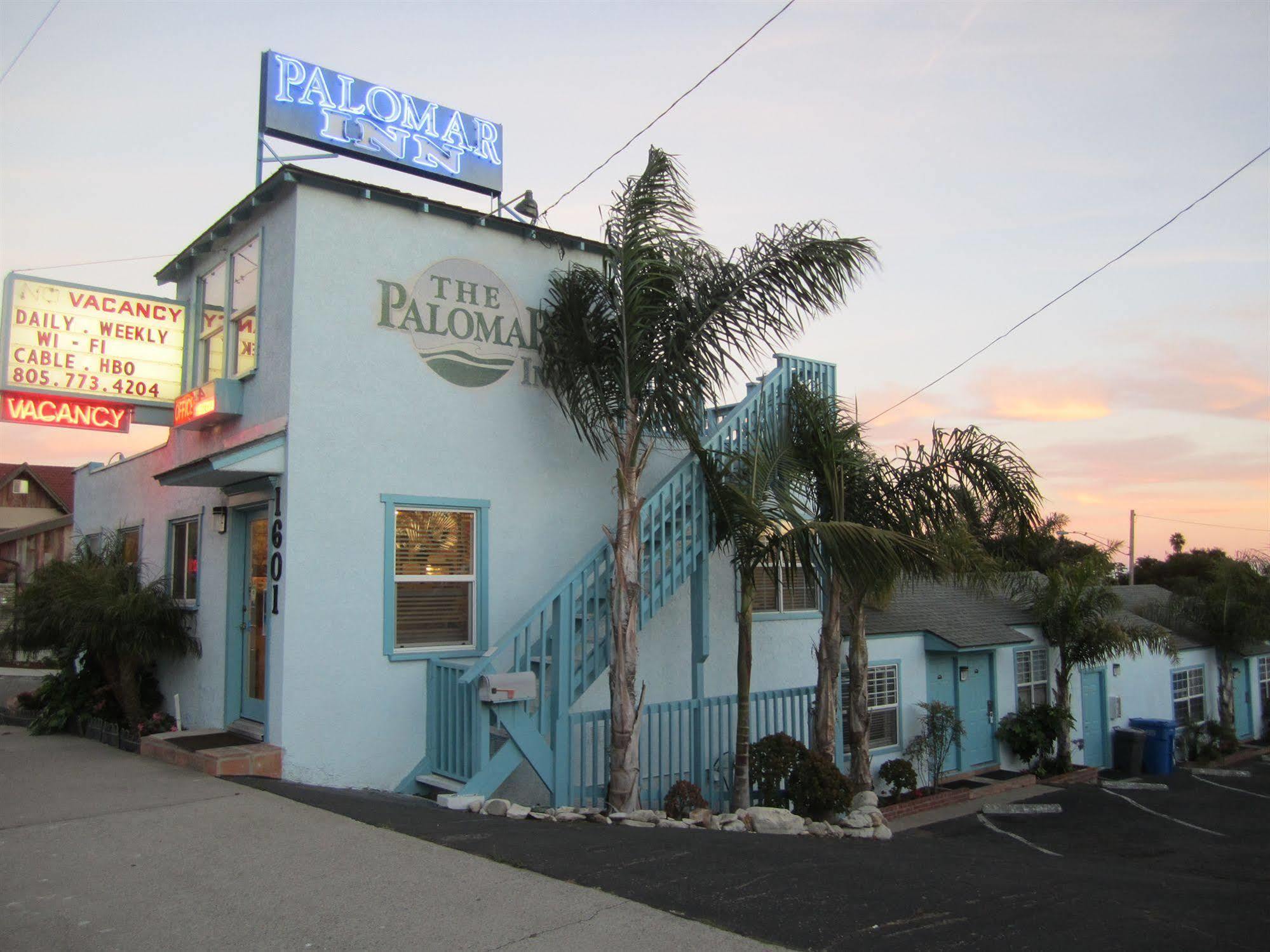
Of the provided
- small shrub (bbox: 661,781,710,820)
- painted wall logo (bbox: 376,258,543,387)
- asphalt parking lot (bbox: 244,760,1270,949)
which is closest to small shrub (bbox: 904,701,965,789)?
asphalt parking lot (bbox: 244,760,1270,949)

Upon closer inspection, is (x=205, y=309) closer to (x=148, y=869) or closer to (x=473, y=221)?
(x=473, y=221)

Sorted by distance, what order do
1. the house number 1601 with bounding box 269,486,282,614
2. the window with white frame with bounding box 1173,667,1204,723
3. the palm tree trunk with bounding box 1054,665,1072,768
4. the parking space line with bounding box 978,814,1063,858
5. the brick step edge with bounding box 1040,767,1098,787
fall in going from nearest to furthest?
the house number 1601 with bounding box 269,486,282,614 < the parking space line with bounding box 978,814,1063,858 < the brick step edge with bounding box 1040,767,1098,787 < the palm tree trunk with bounding box 1054,665,1072,768 < the window with white frame with bounding box 1173,667,1204,723

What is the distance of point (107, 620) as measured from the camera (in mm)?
9930

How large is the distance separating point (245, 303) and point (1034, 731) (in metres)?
15.9

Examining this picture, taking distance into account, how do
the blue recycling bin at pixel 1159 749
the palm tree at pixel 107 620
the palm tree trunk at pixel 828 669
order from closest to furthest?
the palm tree at pixel 107 620 < the palm tree trunk at pixel 828 669 < the blue recycling bin at pixel 1159 749

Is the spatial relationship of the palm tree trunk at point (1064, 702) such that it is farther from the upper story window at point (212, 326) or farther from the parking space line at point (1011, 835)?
the upper story window at point (212, 326)

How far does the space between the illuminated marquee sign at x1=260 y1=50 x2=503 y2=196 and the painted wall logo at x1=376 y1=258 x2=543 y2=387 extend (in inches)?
68.5

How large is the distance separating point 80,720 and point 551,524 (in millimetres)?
5824

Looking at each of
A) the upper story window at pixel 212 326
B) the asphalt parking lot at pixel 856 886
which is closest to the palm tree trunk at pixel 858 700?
the asphalt parking lot at pixel 856 886

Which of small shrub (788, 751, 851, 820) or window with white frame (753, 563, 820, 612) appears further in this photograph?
window with white frame (753, 563, 820, 612)

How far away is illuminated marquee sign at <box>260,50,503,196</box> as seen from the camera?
1017 centimetres

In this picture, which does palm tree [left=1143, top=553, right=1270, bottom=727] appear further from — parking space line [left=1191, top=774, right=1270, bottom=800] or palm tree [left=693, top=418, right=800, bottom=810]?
palm tree [left=693, top=418, right=800, bottom=810]

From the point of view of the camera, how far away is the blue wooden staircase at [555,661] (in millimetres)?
8562

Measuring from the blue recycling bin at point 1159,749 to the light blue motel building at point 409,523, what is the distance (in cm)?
1414
